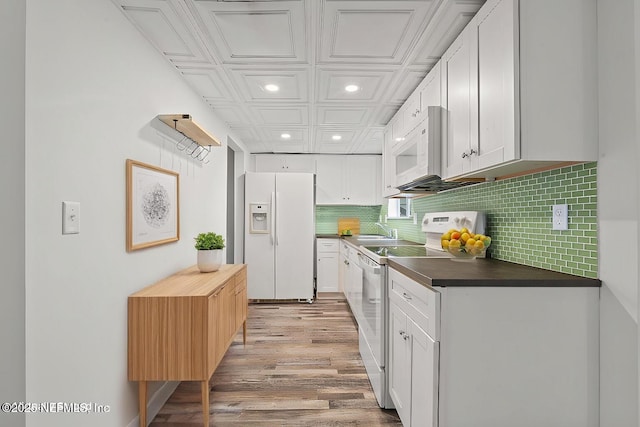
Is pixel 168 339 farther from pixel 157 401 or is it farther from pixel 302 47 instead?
pixel 302 47

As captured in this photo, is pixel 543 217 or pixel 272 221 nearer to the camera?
pixel 543 217

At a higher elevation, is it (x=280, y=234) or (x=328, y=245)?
(x=280, y=234)

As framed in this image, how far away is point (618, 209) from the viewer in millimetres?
1272

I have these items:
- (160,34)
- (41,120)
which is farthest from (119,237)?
(160,34)

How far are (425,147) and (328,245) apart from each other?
314cm

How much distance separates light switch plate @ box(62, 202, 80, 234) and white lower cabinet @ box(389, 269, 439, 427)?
150cm

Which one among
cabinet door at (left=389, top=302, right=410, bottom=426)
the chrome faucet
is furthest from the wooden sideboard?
the chrome faucet

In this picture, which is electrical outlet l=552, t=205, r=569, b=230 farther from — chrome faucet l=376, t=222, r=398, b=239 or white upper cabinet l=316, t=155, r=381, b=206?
white upper cabinet l=316, t=155, r=381, b=206

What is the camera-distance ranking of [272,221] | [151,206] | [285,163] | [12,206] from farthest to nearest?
[285,163]
[272,221]
[151,206]
[12,206]

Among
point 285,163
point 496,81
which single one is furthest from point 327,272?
point 496,81

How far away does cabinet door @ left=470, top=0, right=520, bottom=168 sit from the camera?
141 cm

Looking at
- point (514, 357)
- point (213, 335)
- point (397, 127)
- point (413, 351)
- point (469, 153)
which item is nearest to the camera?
point (514, 357)

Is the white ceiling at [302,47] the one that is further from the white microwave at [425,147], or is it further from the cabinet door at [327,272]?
the cabinet door at [327,272]

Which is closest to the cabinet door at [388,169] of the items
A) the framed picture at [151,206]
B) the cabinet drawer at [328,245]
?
the cabinet drawer at [328,245]
